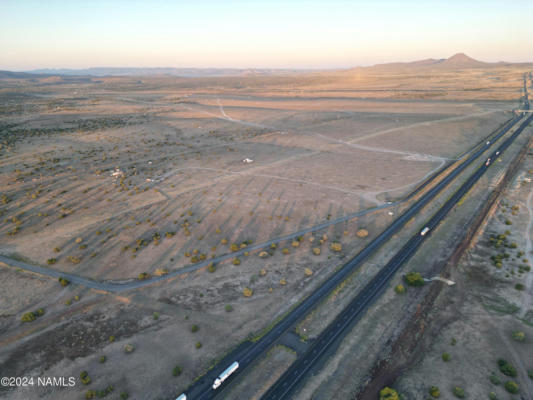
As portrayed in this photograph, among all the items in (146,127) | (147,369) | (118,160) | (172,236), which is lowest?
(147,369)

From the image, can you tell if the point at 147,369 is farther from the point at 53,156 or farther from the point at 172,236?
the point at 53,156

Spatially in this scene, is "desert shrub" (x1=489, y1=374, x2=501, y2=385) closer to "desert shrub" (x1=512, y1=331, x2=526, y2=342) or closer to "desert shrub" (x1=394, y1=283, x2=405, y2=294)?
"desert shrub" (x1=512, y1=331, x2=526, y2=342)

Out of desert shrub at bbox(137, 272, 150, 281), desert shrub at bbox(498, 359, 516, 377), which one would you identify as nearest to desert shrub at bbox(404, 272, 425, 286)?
desert shrub at bbox(498, 359, 516, 377)

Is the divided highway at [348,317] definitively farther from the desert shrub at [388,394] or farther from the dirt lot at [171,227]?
the desert shrub at [388,394]

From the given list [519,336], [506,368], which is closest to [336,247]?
[519,336]

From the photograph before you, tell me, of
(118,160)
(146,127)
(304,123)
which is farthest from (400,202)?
(146,127)

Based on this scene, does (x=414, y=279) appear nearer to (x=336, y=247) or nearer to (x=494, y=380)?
(x=336, y=247)

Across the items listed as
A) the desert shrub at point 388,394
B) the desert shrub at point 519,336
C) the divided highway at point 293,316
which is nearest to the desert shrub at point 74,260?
the divided highway at point 293,316
